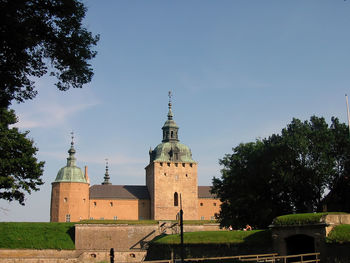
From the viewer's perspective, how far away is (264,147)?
36.1 meters

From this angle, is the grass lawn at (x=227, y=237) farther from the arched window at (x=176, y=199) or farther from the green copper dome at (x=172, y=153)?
the green copper dome at (x=172, y=153)

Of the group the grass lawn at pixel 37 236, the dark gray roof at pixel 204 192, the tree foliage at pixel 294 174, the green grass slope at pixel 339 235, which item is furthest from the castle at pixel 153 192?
the green grass slope at pixel 339 235

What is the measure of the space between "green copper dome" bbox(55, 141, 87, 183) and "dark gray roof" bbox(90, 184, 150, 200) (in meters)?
4.57

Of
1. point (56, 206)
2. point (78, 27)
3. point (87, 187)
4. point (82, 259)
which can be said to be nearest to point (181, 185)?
point (87, 187)

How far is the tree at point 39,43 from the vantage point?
40.4 ft

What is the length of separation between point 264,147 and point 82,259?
21.0 m

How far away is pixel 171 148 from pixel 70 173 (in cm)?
1516

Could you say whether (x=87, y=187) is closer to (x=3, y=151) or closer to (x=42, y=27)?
(x=3, y=151)

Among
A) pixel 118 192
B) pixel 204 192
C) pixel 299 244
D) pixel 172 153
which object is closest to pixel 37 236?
pixel 118 192

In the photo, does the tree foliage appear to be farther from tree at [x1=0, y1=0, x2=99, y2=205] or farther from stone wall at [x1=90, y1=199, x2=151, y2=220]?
stone wall at [x1=90, y1=199, x2=151, y2=220]

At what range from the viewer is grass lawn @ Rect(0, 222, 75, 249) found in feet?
137

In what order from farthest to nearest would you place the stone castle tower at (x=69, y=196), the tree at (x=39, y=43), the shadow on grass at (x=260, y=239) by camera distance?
the stone castle tower at (x=69, y=196) < the shadow on grass at (x=260, y=239) < the tree at (x=39, y=43)

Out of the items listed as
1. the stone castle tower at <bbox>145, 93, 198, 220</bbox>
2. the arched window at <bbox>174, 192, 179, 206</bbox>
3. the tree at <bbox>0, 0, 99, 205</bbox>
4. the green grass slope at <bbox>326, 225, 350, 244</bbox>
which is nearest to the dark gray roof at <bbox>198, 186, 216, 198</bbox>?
the stone castle tower at <bbox>145, 93, 198, 220</bbox>

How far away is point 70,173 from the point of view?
5684 centimetres
